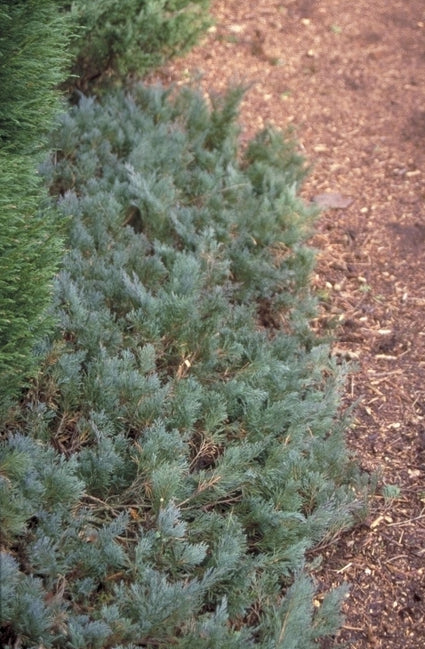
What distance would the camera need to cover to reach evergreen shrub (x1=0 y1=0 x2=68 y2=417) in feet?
7.80

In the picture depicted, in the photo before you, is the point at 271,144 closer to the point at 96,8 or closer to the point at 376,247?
the point at 376,247

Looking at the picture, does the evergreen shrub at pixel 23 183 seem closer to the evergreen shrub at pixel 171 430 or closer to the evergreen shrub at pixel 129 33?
the evergreen shrub at pixel 171 430

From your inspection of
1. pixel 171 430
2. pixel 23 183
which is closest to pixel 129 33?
pixel 23 183

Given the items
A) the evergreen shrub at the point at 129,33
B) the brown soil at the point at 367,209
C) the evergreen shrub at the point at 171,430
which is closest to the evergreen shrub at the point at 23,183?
the evergreen shrub at the point at 171,430

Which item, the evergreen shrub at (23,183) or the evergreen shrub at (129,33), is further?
the evergreen shrub at (129,33)

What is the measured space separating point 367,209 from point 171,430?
2331mm

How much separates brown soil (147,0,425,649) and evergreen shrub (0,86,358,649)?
208 millimetres

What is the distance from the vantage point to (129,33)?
4410 mm

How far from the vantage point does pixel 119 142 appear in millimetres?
4148

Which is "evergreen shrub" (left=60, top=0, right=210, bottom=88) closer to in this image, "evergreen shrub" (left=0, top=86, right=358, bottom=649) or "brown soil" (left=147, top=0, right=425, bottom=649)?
"brown soil" (left=147, top=0, right=425, bottom=649)

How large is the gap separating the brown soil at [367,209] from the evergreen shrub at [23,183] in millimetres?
1368

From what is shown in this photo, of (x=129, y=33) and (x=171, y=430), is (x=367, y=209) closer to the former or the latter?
(x=129, y=33)

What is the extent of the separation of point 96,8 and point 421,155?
226cm

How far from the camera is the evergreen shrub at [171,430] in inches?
88.6
